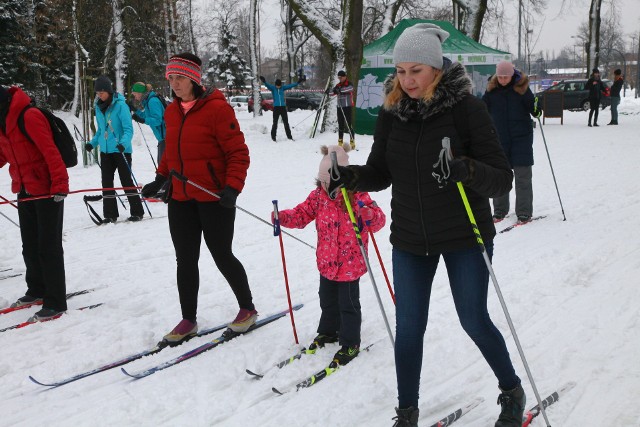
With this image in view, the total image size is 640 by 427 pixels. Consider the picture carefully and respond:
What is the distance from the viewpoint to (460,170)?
2221 mm

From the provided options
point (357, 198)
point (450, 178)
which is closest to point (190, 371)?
point (357, 198)

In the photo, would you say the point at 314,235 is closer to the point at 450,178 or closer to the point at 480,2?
the point at 450,178

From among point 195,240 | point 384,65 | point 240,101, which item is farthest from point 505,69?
point 240,101

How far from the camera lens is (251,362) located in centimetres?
365

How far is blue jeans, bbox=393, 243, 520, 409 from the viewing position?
8.21ft

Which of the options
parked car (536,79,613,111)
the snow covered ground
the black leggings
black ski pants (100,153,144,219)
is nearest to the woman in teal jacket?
black ski pants (100,153,144,219)

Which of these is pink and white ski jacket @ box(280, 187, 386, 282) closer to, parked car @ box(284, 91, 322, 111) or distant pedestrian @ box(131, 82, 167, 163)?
distant pedestrian @ box(131, 82, 167, 163)

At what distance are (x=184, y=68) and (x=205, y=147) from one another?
1.74ft

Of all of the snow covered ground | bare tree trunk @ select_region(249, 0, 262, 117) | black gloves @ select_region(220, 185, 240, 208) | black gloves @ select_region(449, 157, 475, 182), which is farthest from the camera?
bare tree trunk @ select_region(249, 0, 262, 117)

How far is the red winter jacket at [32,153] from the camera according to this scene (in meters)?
4.21

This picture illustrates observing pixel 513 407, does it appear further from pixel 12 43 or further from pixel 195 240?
pixel 12 43

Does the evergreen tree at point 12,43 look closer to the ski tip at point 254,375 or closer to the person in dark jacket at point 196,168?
the person in dark jacket at point 196,168

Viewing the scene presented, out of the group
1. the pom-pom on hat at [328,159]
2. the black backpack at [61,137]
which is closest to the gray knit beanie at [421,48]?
the pom-pom on hat at [328,159]

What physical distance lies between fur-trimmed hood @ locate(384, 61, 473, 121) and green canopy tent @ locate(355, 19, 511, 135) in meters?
15.4
